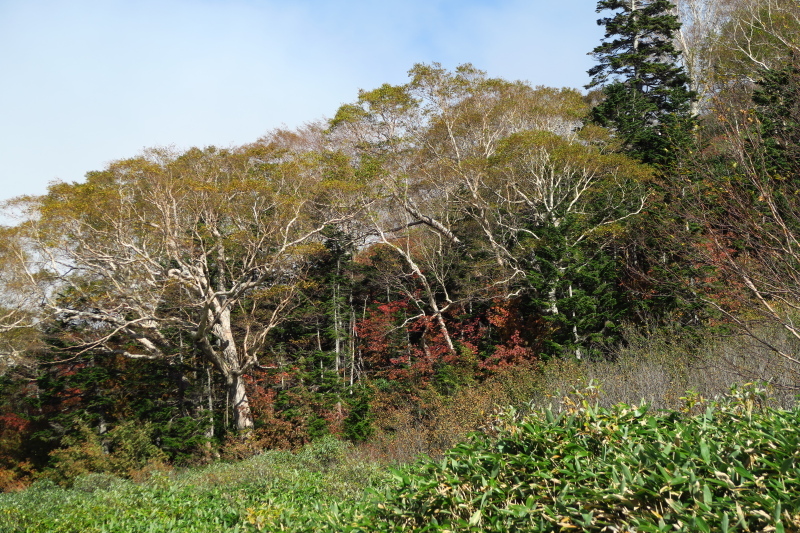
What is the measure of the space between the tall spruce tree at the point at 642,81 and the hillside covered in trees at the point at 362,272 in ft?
0.40

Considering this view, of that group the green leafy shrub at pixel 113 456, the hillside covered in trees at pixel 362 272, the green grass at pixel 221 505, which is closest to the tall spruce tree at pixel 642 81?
the hillside covered in trees at pixel 362 272

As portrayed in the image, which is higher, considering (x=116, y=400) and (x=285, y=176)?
(x=285, y=176)

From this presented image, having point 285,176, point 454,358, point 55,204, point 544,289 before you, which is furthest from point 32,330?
point 544,289

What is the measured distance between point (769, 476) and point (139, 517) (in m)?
6.20

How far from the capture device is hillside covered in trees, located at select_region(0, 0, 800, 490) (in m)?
14.6

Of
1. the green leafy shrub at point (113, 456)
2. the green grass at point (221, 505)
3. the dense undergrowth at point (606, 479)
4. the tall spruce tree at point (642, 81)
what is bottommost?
the green leafy shrub at point (113, 456)

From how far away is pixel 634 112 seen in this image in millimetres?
19953

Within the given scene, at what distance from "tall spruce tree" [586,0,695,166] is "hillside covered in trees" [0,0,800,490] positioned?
0.12 metres

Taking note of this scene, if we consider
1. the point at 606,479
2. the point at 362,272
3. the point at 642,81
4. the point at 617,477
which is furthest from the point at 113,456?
the point at 642,81

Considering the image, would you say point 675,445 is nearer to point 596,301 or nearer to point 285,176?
point 596,301

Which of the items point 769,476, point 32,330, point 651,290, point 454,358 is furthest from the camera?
point 32,330

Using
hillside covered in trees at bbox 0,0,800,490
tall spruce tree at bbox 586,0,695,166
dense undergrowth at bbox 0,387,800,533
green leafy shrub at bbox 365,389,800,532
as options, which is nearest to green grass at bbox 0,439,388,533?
dense undergrowth at bbox 0,387,800,533

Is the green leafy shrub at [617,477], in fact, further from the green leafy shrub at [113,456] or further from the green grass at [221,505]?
the green leafy shrub at [113,456]

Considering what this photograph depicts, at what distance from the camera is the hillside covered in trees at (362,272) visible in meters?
14.6
